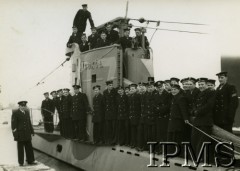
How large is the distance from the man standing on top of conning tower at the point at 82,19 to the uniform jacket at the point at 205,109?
675cm

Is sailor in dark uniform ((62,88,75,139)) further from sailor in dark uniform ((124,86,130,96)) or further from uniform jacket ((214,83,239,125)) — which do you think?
uniform jacket ((214,83,239,125))

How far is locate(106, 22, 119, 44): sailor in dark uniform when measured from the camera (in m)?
10.5

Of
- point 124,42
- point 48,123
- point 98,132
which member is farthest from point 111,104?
point 48,123

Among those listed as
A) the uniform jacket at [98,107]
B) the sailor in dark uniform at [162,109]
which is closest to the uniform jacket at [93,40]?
the uniform jacket at [98,107]

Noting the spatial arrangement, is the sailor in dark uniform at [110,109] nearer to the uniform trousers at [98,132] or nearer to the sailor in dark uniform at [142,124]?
the uniform trousers at [98,132]

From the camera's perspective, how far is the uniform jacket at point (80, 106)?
1048cm

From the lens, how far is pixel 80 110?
10.5 metres

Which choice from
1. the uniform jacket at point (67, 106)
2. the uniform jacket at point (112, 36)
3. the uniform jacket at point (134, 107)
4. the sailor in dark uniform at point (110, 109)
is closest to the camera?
the uniform jacket at point (134, 107)

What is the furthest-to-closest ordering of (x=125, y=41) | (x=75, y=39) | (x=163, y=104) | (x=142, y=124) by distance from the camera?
(x=75, y=39) < (x=125, y=41) < (x=142, y=124) < (x=163, y=104)

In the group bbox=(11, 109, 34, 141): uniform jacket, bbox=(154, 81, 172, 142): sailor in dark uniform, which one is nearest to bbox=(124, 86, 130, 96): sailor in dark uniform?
bbox=(154, 81, 172, 142): sailor in dark uniform

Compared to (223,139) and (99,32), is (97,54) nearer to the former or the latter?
(99,32)

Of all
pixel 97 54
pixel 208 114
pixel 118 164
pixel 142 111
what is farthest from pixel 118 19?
pixel 208 114

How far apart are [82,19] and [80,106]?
328cm

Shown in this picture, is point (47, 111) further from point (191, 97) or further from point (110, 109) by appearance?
point (191, 97)
